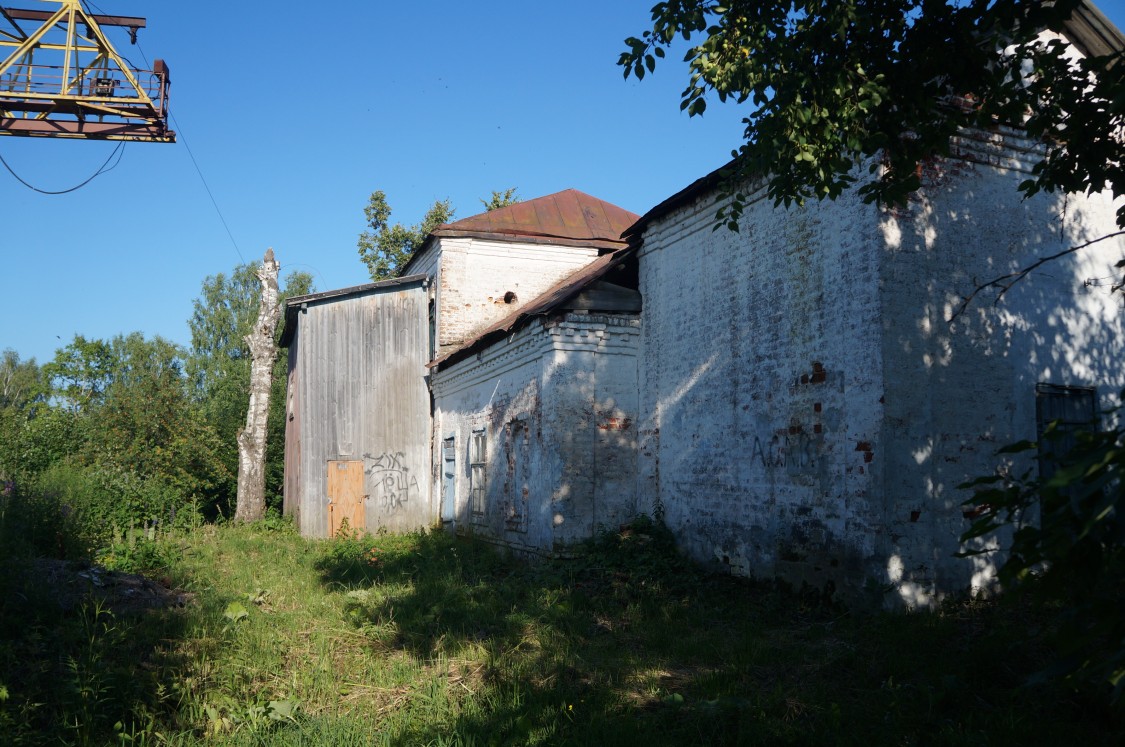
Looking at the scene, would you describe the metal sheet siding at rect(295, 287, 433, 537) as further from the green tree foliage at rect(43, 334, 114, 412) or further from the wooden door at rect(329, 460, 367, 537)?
the green tree foliage at rect(43, 334, 114, 412)

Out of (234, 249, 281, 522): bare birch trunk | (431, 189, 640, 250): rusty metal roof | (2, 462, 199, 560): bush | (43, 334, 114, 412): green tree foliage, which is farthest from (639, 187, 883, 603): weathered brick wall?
(43, 334, 114, 412): green tree foliage

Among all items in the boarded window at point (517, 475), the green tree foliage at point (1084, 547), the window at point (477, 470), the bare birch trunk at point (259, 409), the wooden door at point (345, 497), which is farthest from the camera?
the bare birch trunk at point (259, 409)

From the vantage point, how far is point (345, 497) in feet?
56.3

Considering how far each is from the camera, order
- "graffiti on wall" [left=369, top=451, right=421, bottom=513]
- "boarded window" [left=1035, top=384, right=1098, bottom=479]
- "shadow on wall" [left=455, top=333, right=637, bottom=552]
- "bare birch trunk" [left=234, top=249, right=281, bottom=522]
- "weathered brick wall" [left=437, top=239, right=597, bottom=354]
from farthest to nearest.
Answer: "bare birch trunk" [left=234, top=249, right=281, bottom=522]
"graffiti on wall" [left=369, top=451, right=421, bottom=513]
"weathered brick wall" [left=437, top=239, right=597, bottom=354]
"shadow on wall" [left=455, top=333, right=637, bottom=552]
"boarded window" [left=1035, top=384, right=1098, bottom=479]

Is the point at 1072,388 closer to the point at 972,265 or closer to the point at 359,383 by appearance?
the point at 972,265

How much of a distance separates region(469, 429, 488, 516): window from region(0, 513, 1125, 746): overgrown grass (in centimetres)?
571

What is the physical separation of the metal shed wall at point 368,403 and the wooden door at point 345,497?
0.39 feet

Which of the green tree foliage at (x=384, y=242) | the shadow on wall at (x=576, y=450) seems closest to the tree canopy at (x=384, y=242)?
the green tree foliage at (x=384, y=242)

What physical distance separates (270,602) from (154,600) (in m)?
1.47

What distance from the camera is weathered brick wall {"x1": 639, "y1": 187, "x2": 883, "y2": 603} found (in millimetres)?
7867

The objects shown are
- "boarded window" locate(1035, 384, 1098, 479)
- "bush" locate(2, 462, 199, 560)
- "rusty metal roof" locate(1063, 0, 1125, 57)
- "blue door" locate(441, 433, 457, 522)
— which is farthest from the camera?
"blue door" locate(441, 433, 457, 522)

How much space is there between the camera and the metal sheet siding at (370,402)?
56.3 ft

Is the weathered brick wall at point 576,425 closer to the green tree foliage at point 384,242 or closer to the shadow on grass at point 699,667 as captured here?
the shadow on grass at point 699,667

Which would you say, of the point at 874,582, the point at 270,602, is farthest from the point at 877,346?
the point at 270,602
